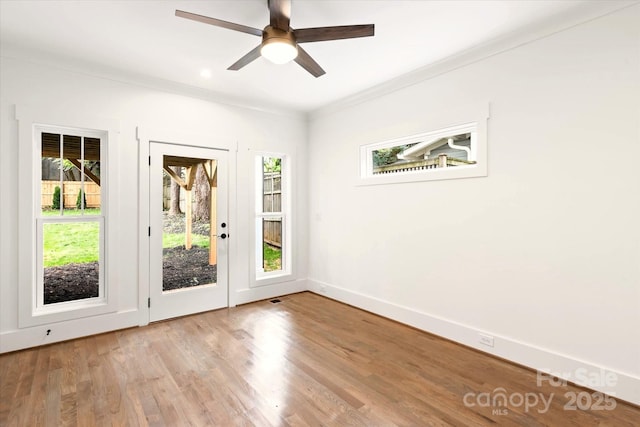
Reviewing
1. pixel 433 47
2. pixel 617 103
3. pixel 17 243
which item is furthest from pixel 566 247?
pixel 17 243

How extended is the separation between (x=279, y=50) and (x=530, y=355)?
3.18 metres

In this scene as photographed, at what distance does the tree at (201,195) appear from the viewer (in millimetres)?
4074

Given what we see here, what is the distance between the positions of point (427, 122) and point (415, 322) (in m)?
2.22

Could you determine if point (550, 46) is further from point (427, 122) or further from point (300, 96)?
point (300, 96)

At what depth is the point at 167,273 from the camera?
3883 millimetres

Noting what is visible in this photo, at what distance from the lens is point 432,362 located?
2.78m

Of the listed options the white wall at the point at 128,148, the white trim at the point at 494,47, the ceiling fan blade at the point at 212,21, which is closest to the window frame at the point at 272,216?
the white wall at the point at 128,148

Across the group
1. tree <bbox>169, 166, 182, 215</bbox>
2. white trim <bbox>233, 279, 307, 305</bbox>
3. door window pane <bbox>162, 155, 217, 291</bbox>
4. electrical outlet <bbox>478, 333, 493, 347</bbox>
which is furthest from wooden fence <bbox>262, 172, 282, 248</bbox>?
electrical outlet <bbox>478, 333, 493, 347</bbox>

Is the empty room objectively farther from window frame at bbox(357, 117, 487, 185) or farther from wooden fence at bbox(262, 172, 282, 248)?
wooden fence at bbox(262, 172, 282, 248)

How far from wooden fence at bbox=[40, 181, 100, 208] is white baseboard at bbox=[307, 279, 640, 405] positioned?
3.44 metres

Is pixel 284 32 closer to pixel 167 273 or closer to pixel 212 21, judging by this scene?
pixel 212 21

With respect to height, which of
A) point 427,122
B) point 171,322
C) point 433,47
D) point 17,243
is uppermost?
point 433,47

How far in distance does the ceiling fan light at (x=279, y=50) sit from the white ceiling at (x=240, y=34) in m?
0.37

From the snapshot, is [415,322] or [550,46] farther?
[415,322]
